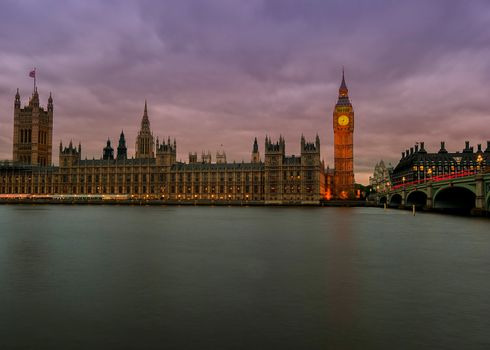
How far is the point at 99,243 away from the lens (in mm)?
33625

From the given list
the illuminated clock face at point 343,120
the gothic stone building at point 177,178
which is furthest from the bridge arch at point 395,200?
the illuminated clock face at point 343,120

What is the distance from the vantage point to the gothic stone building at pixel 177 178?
144m

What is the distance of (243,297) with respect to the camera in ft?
54.1

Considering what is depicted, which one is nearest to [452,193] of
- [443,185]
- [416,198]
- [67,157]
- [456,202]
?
[456,202]

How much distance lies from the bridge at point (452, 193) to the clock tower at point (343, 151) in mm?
29603

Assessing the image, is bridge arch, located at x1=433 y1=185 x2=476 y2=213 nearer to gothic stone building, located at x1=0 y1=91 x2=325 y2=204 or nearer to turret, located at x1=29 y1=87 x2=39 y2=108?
gothic stone building, located at x1=0 y1=91 x2=325 y2=204

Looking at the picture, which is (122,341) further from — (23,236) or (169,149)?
(169,149)

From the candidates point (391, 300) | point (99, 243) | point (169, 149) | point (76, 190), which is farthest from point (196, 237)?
point (76, 190)

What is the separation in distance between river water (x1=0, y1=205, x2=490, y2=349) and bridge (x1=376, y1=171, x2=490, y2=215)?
29261 millimetres

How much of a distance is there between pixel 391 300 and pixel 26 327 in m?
12.0

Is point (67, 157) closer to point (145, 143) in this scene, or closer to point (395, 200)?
point (145, 143)

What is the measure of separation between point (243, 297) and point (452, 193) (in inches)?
2826

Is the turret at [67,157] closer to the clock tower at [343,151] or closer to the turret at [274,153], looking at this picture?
the turret at [274,153]

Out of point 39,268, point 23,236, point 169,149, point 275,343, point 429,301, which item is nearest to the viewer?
point 275,343
